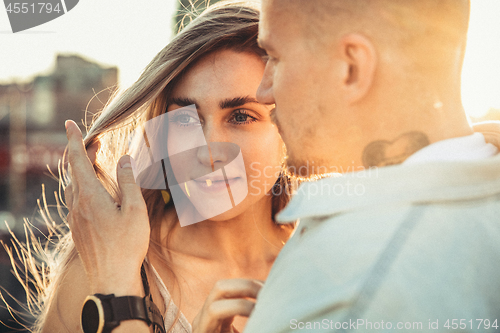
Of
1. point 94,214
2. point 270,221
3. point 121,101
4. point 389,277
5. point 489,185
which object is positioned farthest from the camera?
point 270,221

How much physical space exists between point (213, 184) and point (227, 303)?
1172mm

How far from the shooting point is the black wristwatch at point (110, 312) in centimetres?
186

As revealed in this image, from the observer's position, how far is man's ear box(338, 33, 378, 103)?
1079mm

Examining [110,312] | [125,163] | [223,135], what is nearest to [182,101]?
[223,135]

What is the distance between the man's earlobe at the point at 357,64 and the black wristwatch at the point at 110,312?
4.50ft

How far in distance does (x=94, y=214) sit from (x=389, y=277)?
5.15 ft

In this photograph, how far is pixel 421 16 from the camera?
1.09m

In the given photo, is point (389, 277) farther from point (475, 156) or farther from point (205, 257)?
point (205, 257)

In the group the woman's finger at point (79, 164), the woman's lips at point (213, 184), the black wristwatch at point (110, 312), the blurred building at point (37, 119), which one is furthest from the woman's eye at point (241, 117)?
the blurred building at point (37, 119)

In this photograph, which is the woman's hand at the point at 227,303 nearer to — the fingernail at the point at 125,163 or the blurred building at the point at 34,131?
the fingernail at the point at 125,163

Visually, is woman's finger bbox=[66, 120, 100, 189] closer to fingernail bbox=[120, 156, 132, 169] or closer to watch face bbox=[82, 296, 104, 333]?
fingernail bbox=[120, 156, 132, 169]

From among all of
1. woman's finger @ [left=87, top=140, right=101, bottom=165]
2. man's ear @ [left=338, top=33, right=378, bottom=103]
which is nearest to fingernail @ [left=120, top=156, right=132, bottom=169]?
woman's finger @ [left=87, top=140, right=101, bottom=165]

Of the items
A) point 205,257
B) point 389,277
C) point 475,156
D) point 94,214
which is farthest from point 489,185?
point 205,257

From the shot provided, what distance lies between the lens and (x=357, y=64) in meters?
1.09
